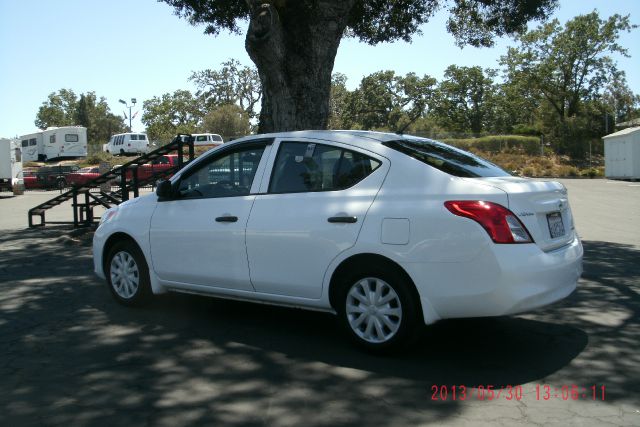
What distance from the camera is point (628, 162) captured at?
3606cm

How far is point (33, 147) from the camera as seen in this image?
51.5 metres

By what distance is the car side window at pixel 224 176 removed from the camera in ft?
18.8

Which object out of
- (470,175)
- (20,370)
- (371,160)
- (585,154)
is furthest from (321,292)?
(585,154)

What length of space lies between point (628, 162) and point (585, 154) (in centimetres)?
1279

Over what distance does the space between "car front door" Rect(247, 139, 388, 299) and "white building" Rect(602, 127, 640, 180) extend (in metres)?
34.7

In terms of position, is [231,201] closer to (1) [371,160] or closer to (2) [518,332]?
(1) [371,160]

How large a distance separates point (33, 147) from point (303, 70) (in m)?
47.0

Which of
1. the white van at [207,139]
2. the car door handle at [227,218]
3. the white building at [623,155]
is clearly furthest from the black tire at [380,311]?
the white van at [207,139]

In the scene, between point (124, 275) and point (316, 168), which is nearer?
point (316, 168)

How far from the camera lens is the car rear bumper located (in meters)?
4.35

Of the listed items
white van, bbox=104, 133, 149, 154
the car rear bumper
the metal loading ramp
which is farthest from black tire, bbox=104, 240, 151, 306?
white van, bbox=104, 133, 149, 154

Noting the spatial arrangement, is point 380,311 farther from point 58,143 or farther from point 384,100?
point 384,100

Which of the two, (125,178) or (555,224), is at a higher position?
(125,178)

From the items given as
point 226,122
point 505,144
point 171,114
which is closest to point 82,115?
point 171,114
